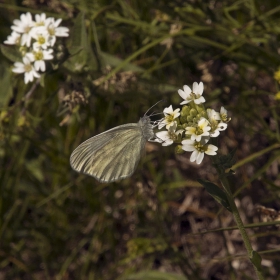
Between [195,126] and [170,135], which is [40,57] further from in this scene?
[195,126]

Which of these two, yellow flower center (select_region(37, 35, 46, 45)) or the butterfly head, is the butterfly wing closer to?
the butterfly head

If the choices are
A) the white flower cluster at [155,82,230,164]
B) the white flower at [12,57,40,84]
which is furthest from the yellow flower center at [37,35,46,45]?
the white flower cluster at [155,82,230,164]

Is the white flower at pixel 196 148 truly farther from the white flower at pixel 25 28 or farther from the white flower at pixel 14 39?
the white flower at pixel 14 39

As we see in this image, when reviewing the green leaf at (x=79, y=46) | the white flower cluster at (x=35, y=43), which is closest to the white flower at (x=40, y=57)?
the white flower cluster at (x=35, y=43)

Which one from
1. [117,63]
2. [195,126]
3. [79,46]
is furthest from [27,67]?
[195,126]

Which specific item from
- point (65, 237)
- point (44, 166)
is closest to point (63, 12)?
point (44, 166)

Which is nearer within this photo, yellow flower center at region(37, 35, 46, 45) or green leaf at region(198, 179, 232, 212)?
green leaf at region(198, 179, 232, 212)
